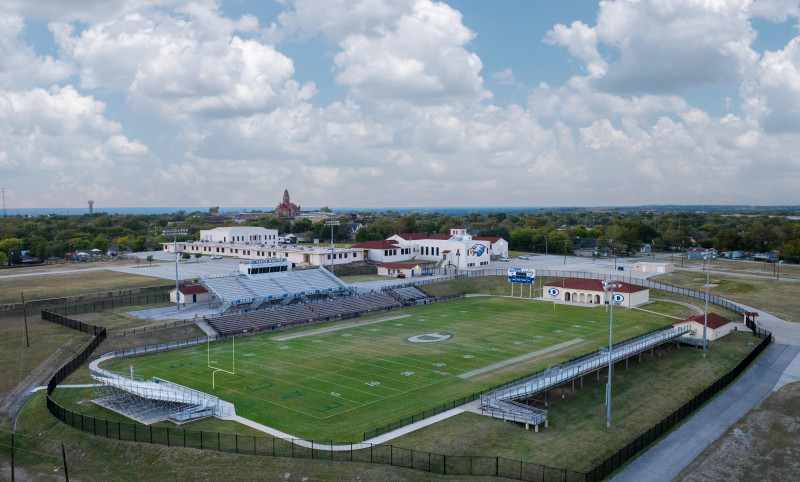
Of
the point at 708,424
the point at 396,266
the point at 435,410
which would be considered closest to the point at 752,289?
the point at 396,266

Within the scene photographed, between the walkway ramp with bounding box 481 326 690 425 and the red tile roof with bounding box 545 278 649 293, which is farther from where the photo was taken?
the red tile roof with bounding box 545 278 649 293

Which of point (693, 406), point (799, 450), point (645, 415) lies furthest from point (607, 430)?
point (799, 450)

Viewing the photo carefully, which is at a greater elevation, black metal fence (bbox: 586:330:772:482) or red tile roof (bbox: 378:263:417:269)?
red tile roof (bbox: 378:263:417:269)

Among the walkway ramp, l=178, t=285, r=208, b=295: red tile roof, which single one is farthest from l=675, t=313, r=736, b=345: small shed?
l=178, t=285, r=208, b=295: red tile roof

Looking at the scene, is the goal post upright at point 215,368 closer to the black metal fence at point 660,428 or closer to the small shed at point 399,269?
the black metal fence at point 660,428

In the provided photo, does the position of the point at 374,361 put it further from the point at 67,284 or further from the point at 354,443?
the point at 67,284

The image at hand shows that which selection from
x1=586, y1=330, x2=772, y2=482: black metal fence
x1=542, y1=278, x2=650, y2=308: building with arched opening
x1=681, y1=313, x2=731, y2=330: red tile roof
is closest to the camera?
x1=586, y1=330, x2=772, y2=482: black metal fence

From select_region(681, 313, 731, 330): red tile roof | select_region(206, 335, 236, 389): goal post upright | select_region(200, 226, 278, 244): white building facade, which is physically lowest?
select_region(206, 335, 236, 389): goal post upright

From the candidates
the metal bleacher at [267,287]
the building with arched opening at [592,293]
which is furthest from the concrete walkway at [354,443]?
the building with arched opening at [592,293]

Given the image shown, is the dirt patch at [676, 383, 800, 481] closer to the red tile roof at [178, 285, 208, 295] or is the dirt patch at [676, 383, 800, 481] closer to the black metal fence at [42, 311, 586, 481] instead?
the black metal fence at [42, 311, 586, 481]
